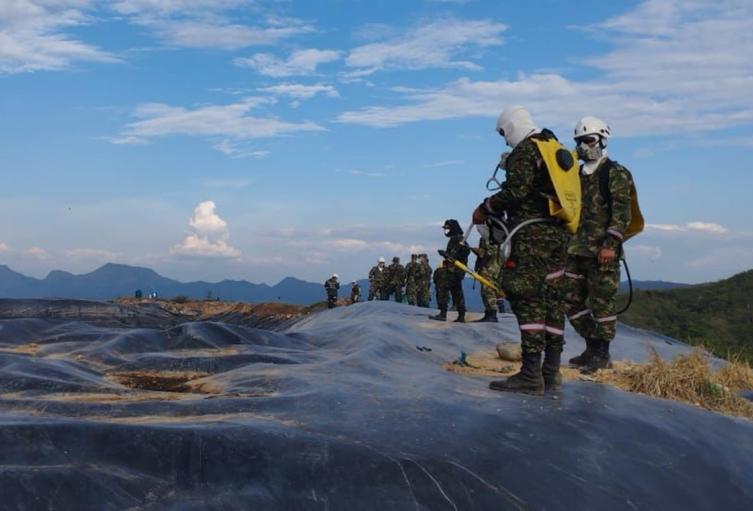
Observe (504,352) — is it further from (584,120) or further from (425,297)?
(425,297)

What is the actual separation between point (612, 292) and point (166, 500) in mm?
4805

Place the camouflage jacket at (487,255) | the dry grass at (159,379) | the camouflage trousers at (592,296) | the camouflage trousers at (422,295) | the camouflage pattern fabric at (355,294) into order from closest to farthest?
the dry grass at (159,379) < the camouflage trousers at (592,296) < the camouflage jacket at (487,255) < the camouflage trousers at (422,295) < the camouflage pattern fabric at (355,294)

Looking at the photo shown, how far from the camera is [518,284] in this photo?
201 inches

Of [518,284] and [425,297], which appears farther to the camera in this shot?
[425,297]

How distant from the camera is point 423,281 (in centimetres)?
2475

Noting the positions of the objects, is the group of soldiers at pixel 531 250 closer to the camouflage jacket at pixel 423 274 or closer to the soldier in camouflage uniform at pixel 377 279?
the camouflage jacket at pixel 423 274

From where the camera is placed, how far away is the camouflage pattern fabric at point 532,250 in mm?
5070

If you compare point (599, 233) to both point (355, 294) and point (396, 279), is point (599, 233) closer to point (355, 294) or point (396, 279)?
point (396, 279)

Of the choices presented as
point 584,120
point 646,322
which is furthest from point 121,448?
point 646,322

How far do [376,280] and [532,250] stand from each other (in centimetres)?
2353

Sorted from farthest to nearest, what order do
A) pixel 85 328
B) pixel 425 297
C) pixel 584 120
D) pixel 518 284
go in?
pixel 425 297 < pixel 85 328 < pixel 584 120 < pixel 518 284

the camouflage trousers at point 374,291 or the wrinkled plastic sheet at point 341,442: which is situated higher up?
the camouflage trousers at point 374,291

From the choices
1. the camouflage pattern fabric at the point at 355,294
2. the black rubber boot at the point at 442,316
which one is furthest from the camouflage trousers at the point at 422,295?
the black rubber boot at the point at 442,316

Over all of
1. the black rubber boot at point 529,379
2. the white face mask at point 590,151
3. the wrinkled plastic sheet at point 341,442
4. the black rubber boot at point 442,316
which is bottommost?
the wrinkled plastic sheet at point 341,442
